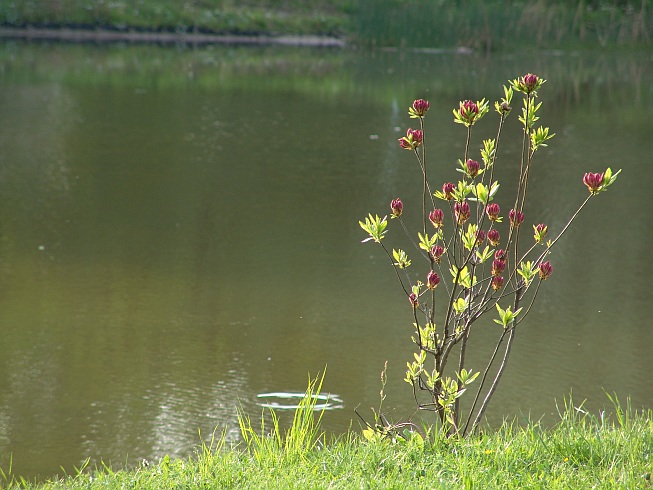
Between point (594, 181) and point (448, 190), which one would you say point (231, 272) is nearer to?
point (448, 190)

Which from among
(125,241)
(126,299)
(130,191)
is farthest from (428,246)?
(130,191)

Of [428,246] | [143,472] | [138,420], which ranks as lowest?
[138,420]

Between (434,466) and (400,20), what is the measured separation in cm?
2366

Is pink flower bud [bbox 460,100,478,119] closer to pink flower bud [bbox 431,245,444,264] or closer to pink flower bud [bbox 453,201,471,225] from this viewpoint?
pink flower bud [bbox 453,201,471,225]

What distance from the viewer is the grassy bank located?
8.21ft

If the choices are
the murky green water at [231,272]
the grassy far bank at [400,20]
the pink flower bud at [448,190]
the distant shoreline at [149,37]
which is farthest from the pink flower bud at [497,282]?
the distant shoreline at [149,37]

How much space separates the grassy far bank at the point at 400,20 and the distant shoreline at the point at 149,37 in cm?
15

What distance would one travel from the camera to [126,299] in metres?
5.25

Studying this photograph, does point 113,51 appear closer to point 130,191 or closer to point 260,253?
point 130,191

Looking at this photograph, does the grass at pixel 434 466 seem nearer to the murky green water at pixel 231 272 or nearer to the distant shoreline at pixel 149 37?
the murky green water at pixel 231 272

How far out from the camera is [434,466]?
2639 millimetres

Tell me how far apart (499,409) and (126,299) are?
7.16 feet

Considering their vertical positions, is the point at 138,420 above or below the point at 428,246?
below

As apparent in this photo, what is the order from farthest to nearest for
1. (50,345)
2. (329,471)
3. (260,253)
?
(260,253) → (50,345) → (329,471)
